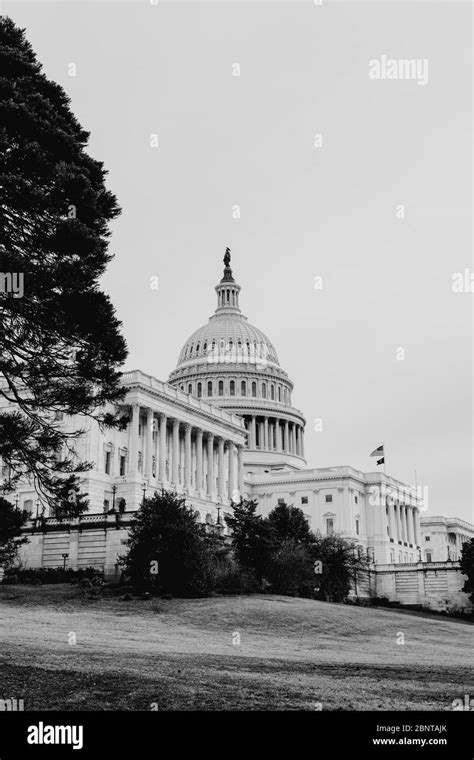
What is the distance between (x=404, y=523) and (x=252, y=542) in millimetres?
82430

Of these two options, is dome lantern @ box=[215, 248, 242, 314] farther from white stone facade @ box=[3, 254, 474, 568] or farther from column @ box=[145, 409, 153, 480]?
column @ box=[145, 409, 153, 480]

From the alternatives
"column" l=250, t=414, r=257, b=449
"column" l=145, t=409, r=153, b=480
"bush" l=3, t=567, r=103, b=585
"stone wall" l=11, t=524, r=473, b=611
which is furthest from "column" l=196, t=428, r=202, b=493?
"bush" l=3, t=567, r=103, b=585

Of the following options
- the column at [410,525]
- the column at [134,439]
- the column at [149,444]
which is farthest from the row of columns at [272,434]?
the column at [134,439]

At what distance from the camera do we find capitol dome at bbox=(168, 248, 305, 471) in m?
158

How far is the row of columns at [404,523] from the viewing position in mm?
137250

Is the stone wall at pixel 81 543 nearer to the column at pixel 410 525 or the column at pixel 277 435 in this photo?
the column at pixel 410 525

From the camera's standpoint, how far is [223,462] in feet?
398

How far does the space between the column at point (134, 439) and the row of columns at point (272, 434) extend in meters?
56.4

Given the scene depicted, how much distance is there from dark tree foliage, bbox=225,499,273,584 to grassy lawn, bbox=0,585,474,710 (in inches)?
328

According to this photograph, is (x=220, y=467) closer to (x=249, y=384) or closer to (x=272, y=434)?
(x=272, y=434)

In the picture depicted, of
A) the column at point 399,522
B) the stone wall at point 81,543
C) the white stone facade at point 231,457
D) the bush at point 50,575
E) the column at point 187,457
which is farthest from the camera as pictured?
the column at point 399,522
